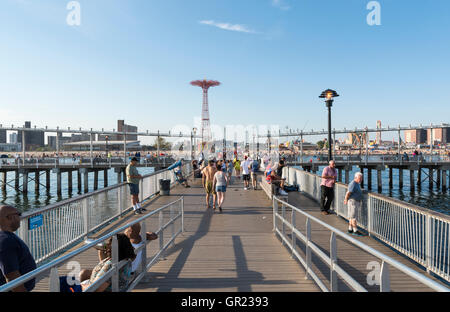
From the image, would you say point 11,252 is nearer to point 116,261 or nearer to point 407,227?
point 116,261

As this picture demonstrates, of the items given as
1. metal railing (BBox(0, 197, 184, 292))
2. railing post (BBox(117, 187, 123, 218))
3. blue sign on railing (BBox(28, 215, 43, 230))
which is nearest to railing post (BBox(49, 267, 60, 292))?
metal railing (BBox(0, 197, 184, 292))

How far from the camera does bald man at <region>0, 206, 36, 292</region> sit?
312 centimetres

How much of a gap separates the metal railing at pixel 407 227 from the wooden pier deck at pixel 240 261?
0.78 feet

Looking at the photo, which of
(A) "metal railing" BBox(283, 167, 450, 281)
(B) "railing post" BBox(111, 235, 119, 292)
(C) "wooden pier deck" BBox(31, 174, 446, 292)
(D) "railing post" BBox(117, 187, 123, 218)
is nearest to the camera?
(B) "railing post" BBox(111, 235, 119, 292)

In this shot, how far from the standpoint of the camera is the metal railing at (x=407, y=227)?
213 inches

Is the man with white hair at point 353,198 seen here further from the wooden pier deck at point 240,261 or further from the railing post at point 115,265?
the railing post at point 115,265

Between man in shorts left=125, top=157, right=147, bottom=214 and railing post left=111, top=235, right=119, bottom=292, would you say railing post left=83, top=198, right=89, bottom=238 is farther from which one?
railing post left=111, top=235, right=119, bottom=292

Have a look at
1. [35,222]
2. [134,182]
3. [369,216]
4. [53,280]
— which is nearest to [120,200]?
[134,182]

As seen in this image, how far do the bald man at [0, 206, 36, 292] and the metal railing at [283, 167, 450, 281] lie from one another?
19.1ft

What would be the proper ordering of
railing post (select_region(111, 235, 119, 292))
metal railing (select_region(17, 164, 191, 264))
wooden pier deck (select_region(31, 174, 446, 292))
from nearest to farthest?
railing post (select_region(111, 235, 119, 292)) → wooden pier deck (select_region(31, 174, 446, 292)) → metal railing (select_region(17, 164, 191, 264))

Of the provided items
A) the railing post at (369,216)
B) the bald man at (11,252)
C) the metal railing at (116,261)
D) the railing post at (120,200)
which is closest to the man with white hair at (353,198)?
the railing post at (369,216)

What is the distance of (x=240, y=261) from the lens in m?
5.79
